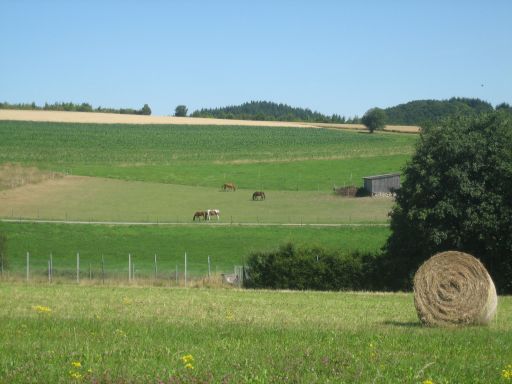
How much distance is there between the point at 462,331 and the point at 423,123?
26.6 m

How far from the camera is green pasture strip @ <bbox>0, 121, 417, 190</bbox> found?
8975 centimetres

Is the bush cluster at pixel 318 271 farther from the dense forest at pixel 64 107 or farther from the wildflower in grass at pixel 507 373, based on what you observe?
the dense forest at pixel 64 107

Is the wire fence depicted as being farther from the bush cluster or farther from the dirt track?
the dirt track

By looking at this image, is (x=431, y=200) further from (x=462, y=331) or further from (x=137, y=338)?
(x=137, y=338)

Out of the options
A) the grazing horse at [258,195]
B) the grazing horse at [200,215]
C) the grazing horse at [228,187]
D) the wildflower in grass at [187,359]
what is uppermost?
the wildflower in grass at [187,359]

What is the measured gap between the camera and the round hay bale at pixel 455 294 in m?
18.9

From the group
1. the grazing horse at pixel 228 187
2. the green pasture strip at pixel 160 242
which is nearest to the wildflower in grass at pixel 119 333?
the green pasture strip at pixel 160 242

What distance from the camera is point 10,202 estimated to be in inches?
2869

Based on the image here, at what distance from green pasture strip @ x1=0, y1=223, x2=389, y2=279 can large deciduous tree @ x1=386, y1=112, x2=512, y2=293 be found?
6.60 metres

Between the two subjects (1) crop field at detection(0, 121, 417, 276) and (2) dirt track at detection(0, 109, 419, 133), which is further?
(2) dirt track at detection(0, 109, 419, 133)

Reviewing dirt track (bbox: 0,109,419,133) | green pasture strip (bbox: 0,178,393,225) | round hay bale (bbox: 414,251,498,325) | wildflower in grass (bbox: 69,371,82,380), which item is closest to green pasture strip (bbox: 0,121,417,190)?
green pasture strip (bbox: 0,178,393,225)

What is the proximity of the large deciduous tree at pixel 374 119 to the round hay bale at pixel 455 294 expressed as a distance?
129099 millimetres

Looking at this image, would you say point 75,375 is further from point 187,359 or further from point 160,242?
point 160,242

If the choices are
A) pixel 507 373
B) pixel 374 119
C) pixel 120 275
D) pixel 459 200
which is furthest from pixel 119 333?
pixel 374 119
